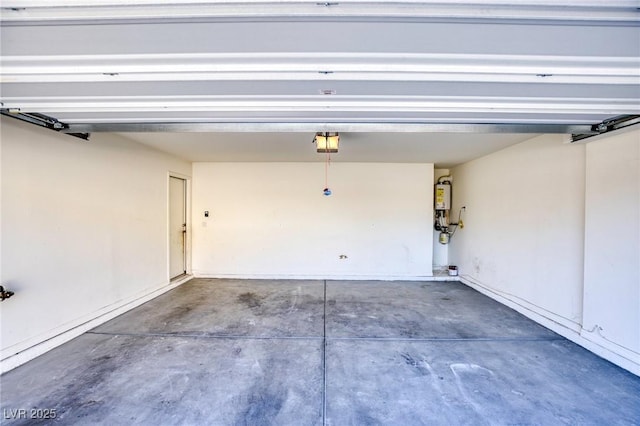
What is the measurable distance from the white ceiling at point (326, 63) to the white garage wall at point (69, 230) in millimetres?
636

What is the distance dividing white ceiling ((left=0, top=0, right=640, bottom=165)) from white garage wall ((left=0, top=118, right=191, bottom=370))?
0.64 metres

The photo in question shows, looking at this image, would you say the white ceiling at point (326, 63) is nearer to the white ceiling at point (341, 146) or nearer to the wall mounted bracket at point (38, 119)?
the wall mounted bracket at point (38, 119)

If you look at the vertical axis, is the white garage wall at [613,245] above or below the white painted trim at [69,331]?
above

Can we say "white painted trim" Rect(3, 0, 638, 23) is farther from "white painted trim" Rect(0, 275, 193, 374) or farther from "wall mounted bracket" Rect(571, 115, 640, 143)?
"white painted trim" Rect(0, 275, 193, 374)

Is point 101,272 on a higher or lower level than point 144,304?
higher

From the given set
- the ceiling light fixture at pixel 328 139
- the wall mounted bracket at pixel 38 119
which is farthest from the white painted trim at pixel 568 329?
the wall mounted bracket at pixel 38 119

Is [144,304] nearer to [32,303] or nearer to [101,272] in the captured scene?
[101,272]

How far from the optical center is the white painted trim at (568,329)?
2.39m

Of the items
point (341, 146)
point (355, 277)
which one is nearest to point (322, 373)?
point (341, 146)

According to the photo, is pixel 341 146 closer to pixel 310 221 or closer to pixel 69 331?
pixel 310 221

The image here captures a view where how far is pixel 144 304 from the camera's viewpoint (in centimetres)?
393

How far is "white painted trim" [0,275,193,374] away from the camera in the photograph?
7.66ft

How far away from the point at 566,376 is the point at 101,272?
5013mm

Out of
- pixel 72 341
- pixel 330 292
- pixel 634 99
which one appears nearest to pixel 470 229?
pixel 330 292
